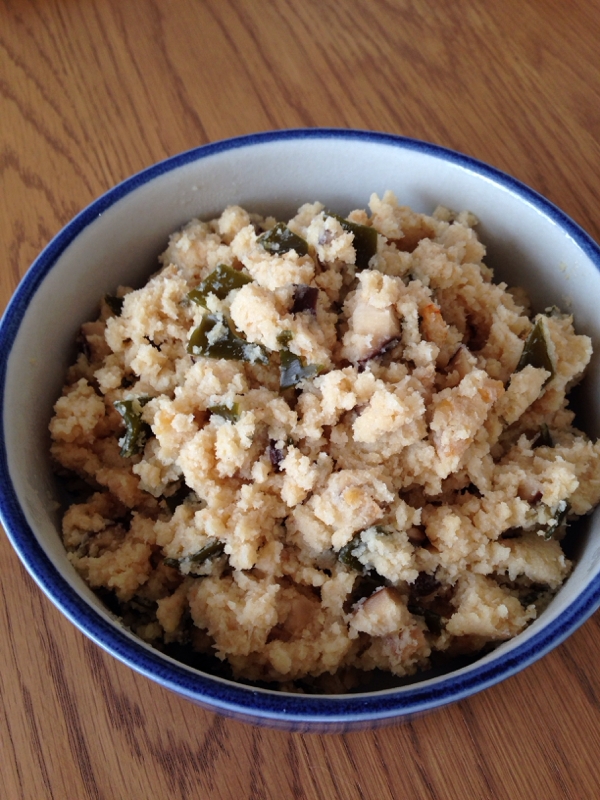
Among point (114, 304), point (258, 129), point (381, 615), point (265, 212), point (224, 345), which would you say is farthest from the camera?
point (258, 129)

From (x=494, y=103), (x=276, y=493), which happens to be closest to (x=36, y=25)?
(x=494, y=103)

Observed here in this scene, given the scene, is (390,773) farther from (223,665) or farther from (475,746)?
(223,665)

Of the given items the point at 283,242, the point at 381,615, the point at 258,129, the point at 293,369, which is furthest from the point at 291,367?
the point at 258,129

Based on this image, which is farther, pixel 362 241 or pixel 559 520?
pixel 362 241

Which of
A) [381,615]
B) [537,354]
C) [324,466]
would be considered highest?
[537,354]

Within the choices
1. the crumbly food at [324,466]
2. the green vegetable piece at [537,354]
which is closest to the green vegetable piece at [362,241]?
the crumbly food at [324,466]

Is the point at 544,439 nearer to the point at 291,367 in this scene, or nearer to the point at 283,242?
the point at 291,367

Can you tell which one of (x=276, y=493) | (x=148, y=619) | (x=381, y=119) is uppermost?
(x=381, y=119)
